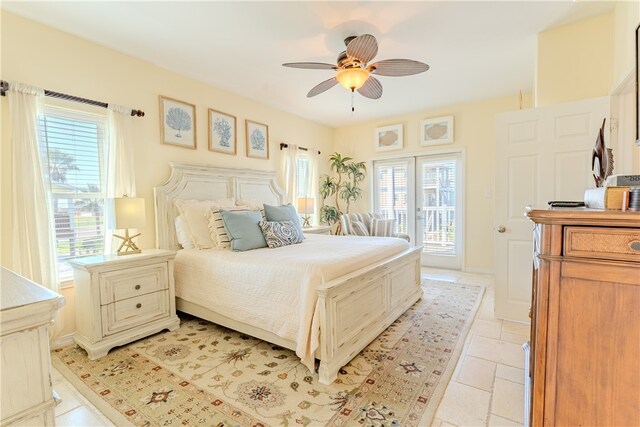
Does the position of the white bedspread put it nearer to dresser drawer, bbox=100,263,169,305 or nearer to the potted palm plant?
dresser drawer, bbox=100,263,169,305

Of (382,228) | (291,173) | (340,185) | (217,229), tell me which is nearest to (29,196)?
(217,229)

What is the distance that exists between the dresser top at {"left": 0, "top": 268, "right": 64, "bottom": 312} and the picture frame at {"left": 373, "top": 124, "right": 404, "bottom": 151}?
5.14 metres

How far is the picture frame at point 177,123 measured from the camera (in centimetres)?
323

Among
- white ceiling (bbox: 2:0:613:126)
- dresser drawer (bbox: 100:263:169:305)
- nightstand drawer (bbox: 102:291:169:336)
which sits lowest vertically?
nightstand drawer (bbox: 102:291:169:336)

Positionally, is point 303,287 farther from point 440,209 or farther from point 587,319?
point 440,209

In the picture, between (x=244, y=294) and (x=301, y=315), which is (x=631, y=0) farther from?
(x=244, y=294)

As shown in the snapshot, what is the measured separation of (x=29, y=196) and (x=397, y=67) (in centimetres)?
307

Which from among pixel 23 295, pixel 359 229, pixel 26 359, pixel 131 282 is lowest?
pixel 131 282

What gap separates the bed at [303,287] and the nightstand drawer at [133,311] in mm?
223

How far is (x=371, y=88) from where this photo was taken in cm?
289

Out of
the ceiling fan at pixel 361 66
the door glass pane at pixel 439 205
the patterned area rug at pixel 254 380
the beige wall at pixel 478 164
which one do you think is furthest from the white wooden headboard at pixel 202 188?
the beige wall at pixel 478 164

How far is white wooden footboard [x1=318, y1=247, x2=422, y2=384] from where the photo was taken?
75.9 inches

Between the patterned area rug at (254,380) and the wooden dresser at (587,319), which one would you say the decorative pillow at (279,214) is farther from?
the wooden dresser at (587,319)

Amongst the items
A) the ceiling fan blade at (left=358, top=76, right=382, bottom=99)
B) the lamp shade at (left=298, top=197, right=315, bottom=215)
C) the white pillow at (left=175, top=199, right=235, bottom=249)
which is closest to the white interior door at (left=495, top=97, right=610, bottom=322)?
the ceiling fan blade at (left=358, top=76, right=382, bottom=99)
